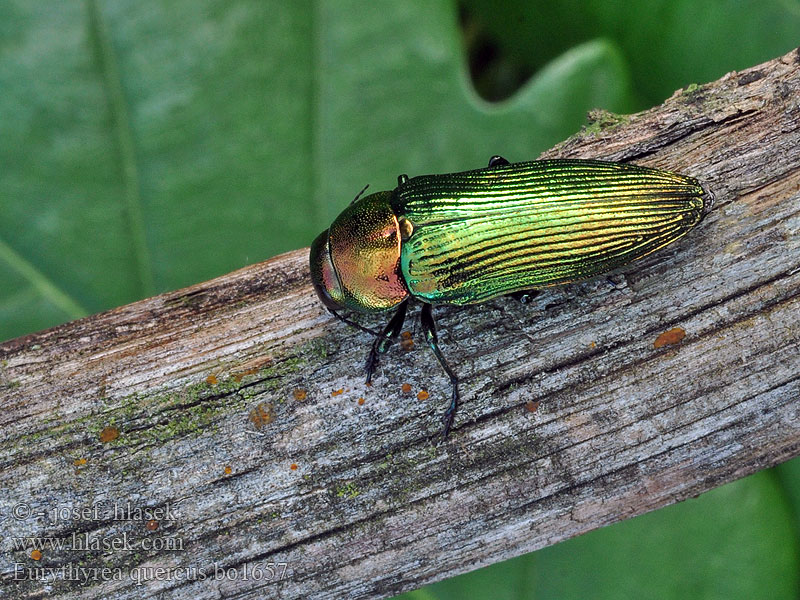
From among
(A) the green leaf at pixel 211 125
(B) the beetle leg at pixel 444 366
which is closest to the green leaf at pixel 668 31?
(A) the green leaf at pixel 211 125

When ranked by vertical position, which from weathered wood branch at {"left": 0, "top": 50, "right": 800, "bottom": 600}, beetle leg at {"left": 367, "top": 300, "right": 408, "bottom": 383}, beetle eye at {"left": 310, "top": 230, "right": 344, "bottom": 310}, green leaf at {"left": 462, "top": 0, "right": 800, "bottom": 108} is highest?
green leaf at {"left": 462, "top": 0, "right": 800, "bottom": 108}

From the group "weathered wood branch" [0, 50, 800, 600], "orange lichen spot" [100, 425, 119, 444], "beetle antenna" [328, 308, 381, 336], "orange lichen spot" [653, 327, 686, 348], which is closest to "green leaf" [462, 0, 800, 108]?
"weathered wood branch" [0, 50, 800, 600]

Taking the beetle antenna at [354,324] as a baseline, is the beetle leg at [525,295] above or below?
below

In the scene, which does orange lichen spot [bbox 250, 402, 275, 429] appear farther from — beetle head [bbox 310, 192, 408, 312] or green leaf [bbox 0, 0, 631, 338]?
green leaf [bbox 0, 0, 631, 338]

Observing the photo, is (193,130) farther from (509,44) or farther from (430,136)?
(509,44)

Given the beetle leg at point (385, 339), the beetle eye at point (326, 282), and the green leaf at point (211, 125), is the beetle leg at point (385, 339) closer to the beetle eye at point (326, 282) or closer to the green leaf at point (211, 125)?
the beetle eye at point (326, 282)

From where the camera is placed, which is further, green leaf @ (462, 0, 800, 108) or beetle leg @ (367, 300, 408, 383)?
green leaf @ (462, 0, 800, 108)

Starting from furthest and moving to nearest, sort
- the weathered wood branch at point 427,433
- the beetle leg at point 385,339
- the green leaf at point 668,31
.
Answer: the green leaf at point 668,31
the beetle leg at point 385,339
the weathered wood branch at point 427,433
